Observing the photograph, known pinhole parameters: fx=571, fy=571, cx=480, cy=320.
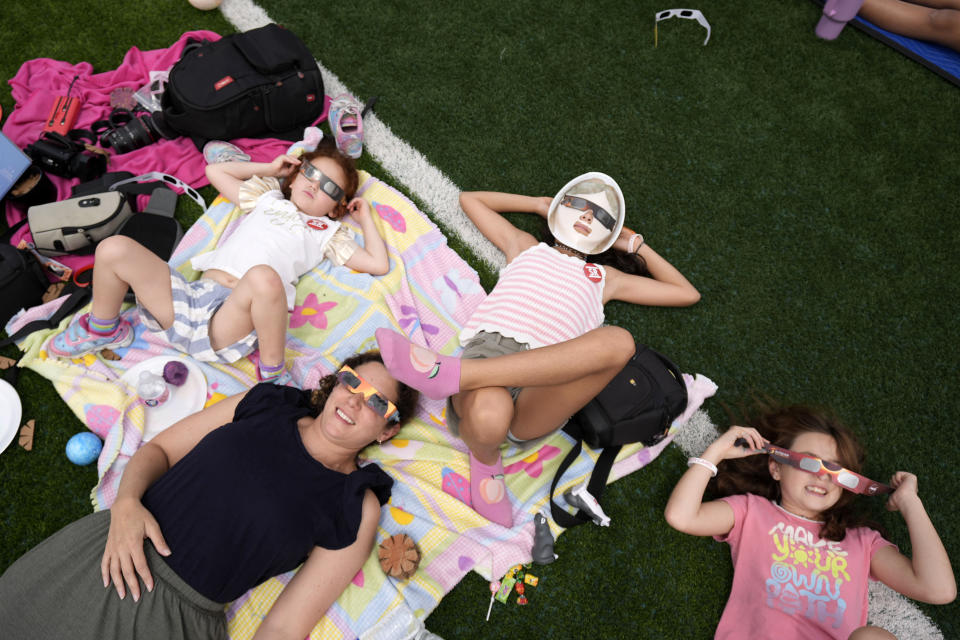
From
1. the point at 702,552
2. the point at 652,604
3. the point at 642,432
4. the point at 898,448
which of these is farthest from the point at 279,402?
the point at 898,448

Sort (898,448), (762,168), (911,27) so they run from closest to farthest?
(898,448), (762,168), (911,27)

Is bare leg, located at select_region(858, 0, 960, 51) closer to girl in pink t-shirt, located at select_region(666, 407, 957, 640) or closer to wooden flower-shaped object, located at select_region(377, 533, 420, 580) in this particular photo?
girl in pink t-shirt, located at select_region(666, 407, 957, 640)

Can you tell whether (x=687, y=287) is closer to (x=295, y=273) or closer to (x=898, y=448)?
(x=898, y=448)

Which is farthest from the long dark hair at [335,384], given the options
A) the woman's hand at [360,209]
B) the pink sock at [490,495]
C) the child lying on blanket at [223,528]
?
the woman's hand at [360,209]

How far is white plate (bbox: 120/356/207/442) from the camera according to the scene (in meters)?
3.38

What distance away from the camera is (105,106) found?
177 inches

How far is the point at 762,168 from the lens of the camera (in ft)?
15.3

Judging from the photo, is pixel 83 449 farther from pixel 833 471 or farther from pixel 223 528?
pixel 833 471

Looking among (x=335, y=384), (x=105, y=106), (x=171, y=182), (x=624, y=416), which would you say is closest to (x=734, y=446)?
(x=624, y=416)

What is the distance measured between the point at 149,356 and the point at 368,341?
4.43ft

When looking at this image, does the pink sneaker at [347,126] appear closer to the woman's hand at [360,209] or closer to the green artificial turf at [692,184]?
the green artificial turf at [692,184]

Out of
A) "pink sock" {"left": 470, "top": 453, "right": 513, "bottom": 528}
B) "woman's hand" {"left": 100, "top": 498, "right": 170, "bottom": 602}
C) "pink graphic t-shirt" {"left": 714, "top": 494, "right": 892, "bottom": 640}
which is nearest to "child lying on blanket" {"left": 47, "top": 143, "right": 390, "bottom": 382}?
"woman's hand" {"left": 100, "top": 498, "right": 170, "bottom": 602}

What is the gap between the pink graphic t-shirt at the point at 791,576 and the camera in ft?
10.1

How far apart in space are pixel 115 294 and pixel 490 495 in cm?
248
